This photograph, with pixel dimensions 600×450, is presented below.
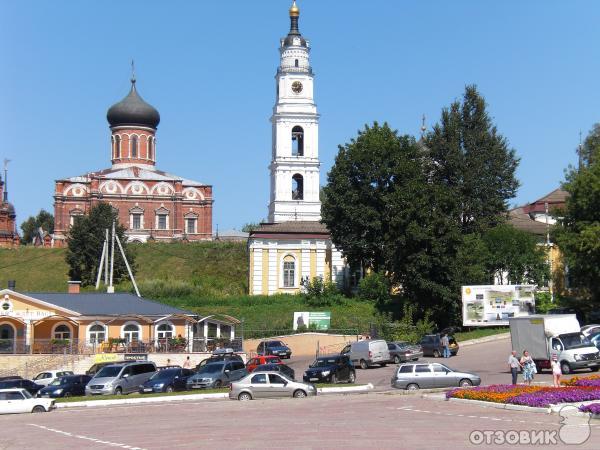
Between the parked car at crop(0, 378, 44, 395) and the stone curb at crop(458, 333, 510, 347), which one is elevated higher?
the stone curb at crop(458, 333, 510, 347)

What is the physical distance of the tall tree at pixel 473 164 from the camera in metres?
71.1

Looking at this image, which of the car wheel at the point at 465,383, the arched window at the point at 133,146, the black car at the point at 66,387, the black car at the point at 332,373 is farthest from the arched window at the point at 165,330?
the arched window at the point at 133,146

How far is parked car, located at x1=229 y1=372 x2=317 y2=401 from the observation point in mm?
Answer: 32344

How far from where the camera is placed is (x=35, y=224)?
477 feet

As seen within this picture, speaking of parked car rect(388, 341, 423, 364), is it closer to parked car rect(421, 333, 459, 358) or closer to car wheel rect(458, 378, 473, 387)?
parked car rect(421, 333, 459, 358)

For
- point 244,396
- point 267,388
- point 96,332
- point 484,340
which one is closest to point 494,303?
point 484,340

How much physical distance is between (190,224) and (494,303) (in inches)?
2038

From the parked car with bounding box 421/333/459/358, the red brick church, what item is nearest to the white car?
the parked car with bounding box 421/333/459/358

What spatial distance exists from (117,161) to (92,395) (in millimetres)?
70707

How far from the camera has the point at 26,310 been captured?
54719 mm

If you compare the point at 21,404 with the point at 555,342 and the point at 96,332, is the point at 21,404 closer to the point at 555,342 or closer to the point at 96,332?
the point at 555,342

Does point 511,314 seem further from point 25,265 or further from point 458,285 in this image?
point 25,265

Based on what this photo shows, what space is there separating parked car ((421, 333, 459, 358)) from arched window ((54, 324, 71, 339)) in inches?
800

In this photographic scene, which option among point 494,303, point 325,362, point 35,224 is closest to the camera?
point 325,362
